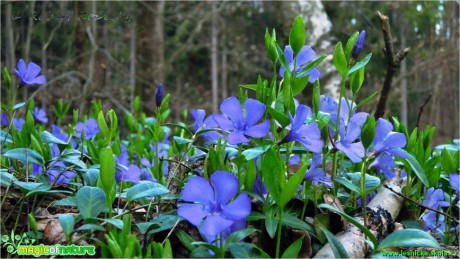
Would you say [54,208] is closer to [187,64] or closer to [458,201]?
[458,201]

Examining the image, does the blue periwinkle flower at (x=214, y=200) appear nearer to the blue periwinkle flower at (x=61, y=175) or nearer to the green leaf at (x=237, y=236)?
the green leaf at (x=237, y=236)

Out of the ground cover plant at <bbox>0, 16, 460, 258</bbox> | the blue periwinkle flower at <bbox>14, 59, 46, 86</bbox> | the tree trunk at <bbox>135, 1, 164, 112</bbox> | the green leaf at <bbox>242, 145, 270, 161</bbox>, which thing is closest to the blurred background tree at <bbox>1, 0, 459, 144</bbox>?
the tree trunk at <bbox>135, 1, 164, 112</bbox>

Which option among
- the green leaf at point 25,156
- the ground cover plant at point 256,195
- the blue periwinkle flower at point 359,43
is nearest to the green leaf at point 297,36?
the ground cover plant at point 256,195

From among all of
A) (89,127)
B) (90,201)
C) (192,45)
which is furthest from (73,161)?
(192,45)

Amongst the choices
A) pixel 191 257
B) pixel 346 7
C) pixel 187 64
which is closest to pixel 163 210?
pixel 191 257

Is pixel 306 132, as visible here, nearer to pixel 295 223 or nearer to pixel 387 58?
pixel 295 223

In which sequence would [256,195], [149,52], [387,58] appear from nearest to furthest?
[256,195]
[387,58]
[149,52]
